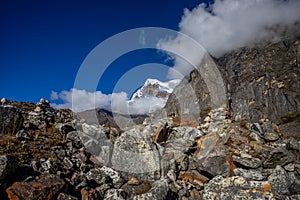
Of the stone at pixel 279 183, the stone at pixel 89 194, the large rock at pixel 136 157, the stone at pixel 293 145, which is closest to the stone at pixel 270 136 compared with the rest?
the stone at pixel 293 145

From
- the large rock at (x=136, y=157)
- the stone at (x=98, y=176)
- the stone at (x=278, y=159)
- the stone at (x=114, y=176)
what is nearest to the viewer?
the stone at (x=98, y=176)

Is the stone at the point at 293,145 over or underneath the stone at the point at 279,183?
over

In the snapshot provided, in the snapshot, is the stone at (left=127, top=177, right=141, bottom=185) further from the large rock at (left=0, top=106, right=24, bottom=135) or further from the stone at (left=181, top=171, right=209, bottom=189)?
the large rock at (left=0, top=106, right=24, bottom=135)

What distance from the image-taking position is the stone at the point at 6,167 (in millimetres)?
8820

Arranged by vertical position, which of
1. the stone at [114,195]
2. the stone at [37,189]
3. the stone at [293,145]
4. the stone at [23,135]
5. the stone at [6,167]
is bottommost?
the stone at [114,195]

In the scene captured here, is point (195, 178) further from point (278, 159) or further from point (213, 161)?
point (278, 159)

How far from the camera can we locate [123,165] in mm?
13445

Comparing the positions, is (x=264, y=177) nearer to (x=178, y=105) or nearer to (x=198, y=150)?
(x=198, y=150)

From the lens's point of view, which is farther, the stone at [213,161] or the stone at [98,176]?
the stone at [213,161]

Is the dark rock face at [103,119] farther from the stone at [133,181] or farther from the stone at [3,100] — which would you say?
the stone at [133,181]

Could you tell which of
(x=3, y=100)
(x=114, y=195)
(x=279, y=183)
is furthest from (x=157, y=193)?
(x=3, y=100)

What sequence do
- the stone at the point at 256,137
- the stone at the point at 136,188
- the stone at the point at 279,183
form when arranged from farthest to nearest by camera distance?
the stone at the point at 256,137 → the stone at the point at 136,188 → the stone at the point at 279,183

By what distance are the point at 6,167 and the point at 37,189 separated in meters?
1.57

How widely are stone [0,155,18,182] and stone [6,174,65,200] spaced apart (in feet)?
1.71
